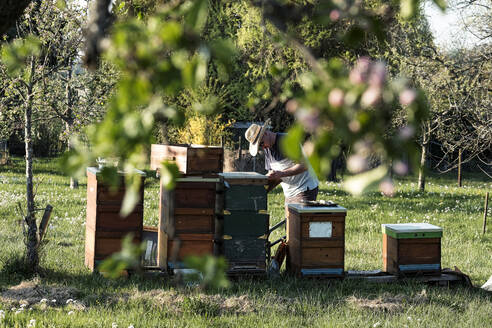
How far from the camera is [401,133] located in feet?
4.13

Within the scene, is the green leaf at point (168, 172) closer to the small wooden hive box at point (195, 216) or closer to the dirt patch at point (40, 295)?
the dirt patch at point (40, 295)

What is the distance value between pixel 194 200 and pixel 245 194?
1.71 ft

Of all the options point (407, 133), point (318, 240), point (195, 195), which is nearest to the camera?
point (407, 133)

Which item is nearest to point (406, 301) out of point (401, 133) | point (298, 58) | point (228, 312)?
point (228, 312)

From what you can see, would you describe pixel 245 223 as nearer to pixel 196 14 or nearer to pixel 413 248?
pixel 413 248

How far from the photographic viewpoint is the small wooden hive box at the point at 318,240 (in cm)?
618

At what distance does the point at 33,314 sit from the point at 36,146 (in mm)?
21204

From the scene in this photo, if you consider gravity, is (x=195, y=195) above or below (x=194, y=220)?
above

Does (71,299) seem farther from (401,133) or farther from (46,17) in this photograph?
(401,133)


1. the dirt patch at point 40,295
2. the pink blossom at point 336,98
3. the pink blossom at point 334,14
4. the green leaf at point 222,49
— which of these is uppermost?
the pink blossom at point 334,14

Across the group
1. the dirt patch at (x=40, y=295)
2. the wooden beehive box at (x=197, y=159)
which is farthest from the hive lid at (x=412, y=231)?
the dirt patch at (x=40, y=295)

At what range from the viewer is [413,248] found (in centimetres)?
636

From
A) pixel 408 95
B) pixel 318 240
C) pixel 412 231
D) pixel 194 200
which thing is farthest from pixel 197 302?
pixel 408 95

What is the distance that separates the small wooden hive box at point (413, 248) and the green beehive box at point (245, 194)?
145 centimetres
